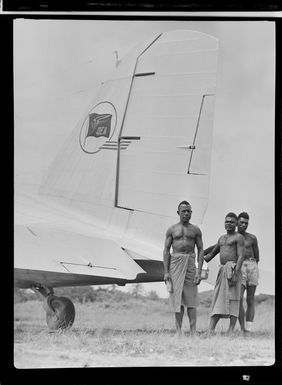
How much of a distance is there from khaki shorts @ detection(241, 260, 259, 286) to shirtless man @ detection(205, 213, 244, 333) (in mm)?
44

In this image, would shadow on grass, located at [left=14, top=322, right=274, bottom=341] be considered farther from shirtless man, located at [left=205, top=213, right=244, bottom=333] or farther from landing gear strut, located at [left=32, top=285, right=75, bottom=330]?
shirtless man, located at [left=205, top=213, right=244, bottom=333]

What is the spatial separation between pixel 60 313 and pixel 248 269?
154cm

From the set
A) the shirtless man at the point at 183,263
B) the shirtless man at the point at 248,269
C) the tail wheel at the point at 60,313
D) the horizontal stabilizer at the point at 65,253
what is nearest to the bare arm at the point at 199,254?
the shirtless man at the point at 183,263

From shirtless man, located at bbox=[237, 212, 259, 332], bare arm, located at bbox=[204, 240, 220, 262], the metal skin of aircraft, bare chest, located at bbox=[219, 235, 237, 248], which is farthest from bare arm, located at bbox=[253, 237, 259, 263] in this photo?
the metal skin of aircraft

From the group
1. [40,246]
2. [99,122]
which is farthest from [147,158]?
[40,246]

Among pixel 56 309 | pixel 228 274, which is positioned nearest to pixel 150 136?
pixel 228 274

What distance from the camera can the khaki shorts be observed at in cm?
657

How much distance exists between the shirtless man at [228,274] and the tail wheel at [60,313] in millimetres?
1113

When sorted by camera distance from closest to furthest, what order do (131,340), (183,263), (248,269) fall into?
(131,340), (183,263), (248,269)

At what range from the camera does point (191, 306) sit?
6492 mm

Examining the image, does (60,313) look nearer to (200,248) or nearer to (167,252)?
(167,252)

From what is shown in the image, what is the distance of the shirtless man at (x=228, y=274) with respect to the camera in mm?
6543

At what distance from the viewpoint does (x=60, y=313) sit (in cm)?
641
